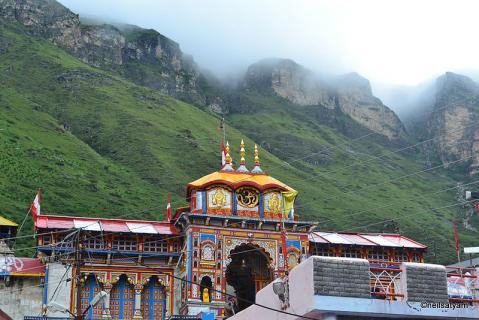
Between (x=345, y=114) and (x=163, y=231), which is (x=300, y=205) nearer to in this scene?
(x=163, y=231)

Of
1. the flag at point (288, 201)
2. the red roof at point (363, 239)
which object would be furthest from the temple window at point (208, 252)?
the red roof at point (363, 239)

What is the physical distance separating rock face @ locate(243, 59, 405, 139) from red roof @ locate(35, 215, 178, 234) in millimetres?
148795

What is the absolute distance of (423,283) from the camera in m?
20.0

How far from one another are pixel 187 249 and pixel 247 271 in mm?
5355

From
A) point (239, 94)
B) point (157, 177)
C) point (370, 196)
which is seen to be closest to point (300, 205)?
point (157, 177)

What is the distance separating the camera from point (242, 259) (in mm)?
42844

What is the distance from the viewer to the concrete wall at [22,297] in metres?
37.7

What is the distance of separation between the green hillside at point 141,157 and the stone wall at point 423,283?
55.4 metres

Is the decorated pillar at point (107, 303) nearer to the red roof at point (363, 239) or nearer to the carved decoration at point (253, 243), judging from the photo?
the carved decoration at point (253, 243)

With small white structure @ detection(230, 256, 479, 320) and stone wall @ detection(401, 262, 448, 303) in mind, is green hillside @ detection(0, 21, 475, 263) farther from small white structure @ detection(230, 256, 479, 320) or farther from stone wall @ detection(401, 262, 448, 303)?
stone wall @ detection(401, 262, 448, 303)

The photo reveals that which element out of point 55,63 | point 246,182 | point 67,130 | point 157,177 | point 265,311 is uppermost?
point 55,63

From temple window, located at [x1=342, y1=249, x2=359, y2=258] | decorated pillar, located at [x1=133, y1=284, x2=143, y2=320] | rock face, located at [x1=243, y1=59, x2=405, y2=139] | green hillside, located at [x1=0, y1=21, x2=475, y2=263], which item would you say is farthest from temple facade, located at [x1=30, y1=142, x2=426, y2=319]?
rock face, located at [x1=243, y1=59, x2=405, y2=139]

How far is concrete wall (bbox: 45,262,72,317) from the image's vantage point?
124 ft

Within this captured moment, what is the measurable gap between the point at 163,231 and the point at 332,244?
9.20 metres
